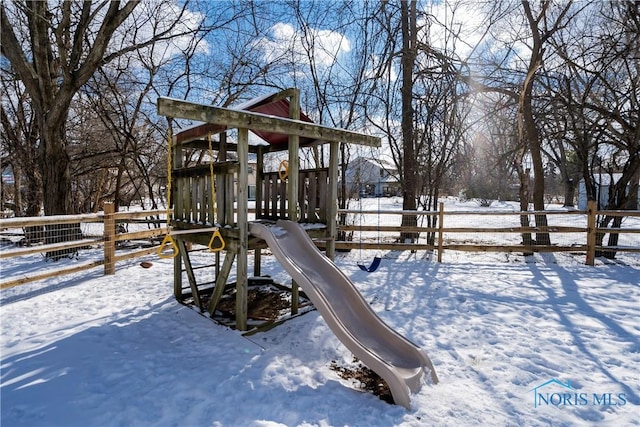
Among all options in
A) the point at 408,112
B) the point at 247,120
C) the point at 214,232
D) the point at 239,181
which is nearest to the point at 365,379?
the point at 214,232

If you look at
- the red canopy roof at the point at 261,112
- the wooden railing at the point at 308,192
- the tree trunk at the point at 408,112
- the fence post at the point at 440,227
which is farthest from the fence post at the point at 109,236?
the tree trunk at the point at 408,112

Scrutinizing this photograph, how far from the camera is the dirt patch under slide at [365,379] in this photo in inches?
104

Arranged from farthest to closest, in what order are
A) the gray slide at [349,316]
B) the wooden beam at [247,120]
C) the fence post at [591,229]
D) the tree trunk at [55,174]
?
the tree trunk at [55,174], the fence post at [591,229], the wooden beam at [247,120], the gray slide at [349,316]

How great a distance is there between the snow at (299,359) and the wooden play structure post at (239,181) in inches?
26.6

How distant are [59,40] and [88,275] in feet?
14.5

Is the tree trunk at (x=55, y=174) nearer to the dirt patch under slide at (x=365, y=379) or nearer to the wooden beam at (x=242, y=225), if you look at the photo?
the wooden beam at (x=242, y=225)

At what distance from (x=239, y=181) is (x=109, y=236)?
11.8 ft

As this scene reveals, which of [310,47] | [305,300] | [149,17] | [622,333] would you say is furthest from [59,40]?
[622,333]

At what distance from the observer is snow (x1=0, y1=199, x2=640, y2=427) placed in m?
2.32

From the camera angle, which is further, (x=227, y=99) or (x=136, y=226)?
(x=136, y=226)

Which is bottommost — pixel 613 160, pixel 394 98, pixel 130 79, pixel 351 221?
pixel 351 221

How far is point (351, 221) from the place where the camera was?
36.9ft

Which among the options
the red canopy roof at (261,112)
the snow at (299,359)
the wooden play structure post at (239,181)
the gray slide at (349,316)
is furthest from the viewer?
the red canopy roof at (261,112)

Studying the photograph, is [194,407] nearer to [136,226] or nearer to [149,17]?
[149,17]
